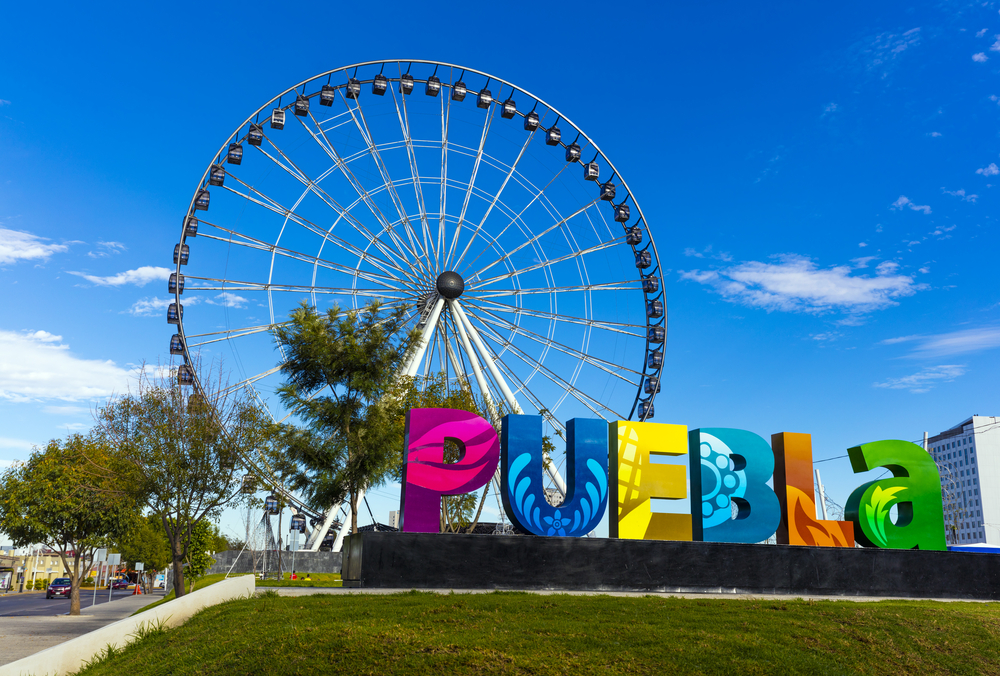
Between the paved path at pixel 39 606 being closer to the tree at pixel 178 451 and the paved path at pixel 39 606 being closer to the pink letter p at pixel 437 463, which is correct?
the tree at pixel 178 451

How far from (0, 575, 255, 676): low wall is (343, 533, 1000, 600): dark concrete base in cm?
281

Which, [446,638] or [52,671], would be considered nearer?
[446,638]

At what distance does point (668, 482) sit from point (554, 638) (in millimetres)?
8428

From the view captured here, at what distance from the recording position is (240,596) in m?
16.0

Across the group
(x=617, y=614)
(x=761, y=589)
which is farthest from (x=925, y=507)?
(x=617, y=614)

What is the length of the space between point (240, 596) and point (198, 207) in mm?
17607

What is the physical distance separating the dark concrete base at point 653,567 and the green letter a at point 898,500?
430 millimetres

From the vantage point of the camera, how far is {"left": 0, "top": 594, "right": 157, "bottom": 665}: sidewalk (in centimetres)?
1838

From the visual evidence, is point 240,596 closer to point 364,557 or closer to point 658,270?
point 364,557

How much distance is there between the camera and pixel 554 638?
34.9 feet

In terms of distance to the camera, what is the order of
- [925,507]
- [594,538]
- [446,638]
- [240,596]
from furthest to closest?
1. [925,507]
2. [594,538]
3. [240,596]
4. [446,638]

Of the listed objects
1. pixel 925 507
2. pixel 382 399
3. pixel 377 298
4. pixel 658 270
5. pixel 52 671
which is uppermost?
pixel 658 270

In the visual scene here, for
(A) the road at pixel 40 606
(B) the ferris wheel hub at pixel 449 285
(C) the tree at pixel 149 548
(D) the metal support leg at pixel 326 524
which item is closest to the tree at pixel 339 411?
(D) the metal support leg at pixel 326 524

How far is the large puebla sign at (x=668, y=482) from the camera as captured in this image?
17359 mm
